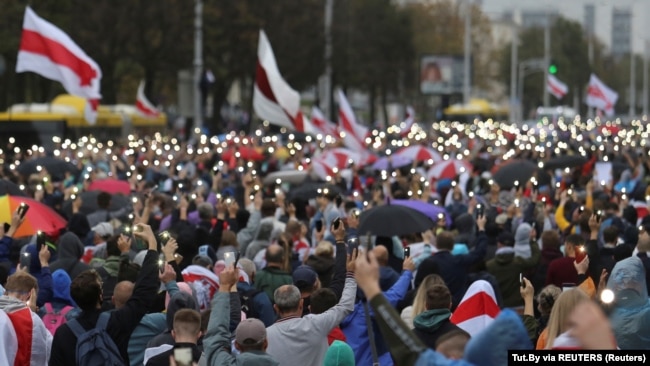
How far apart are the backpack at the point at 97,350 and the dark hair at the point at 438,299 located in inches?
62.9

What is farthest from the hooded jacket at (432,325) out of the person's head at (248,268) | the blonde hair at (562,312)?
the person's head at (248,268)

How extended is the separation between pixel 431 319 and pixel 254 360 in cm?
114

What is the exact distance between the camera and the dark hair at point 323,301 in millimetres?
9445

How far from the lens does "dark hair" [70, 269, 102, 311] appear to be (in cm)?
909

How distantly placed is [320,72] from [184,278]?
2234 inches

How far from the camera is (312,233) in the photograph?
51.8ft

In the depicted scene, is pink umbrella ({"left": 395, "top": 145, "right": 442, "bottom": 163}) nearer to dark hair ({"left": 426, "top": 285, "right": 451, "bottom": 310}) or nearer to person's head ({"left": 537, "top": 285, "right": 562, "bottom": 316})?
person's head ({"left": 537, "top": 285, "right": 562, "bottom": 316})

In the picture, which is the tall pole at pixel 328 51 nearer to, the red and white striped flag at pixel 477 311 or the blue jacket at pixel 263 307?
the blue jacket at pixel 263 307

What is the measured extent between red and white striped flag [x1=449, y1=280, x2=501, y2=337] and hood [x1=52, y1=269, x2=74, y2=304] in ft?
7.87

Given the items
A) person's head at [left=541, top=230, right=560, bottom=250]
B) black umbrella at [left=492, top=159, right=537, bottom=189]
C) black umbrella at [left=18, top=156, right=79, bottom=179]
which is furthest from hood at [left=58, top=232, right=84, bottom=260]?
black umbrella at [left=492, top=159, right=537, bottom=189]

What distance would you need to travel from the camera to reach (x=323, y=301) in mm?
9453

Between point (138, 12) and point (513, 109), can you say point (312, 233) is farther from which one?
point (513, 109)

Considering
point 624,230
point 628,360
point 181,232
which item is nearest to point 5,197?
point 181,232

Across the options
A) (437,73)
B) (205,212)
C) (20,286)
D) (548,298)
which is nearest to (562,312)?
(548,298)
